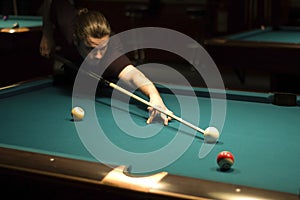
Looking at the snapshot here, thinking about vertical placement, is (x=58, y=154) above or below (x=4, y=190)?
above

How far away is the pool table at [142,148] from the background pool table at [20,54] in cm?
138

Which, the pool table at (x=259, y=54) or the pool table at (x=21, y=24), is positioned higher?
the pool table at (x=21, y=24)

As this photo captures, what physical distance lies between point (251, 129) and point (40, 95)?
108 cm

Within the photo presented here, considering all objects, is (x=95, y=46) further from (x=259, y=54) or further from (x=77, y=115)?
(x=259, y=54)

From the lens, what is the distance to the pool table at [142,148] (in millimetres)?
1306

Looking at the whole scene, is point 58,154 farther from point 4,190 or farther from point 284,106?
point 284,106

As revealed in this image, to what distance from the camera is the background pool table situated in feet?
12.5

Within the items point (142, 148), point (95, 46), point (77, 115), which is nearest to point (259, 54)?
point (95, 46)

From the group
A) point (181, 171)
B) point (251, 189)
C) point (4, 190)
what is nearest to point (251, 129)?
point (181, 171)

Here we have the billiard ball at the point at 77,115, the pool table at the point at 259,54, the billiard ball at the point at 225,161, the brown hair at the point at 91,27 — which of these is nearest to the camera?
the billiard ball at the point at 225,161

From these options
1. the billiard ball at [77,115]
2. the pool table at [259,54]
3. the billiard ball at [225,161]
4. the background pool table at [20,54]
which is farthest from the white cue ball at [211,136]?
the background pool table at [20,54]

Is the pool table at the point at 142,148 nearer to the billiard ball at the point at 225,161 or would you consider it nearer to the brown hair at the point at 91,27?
the billiard ball at the point at 225,161

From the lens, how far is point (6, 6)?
21.4ft

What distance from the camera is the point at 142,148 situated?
5.50ft
